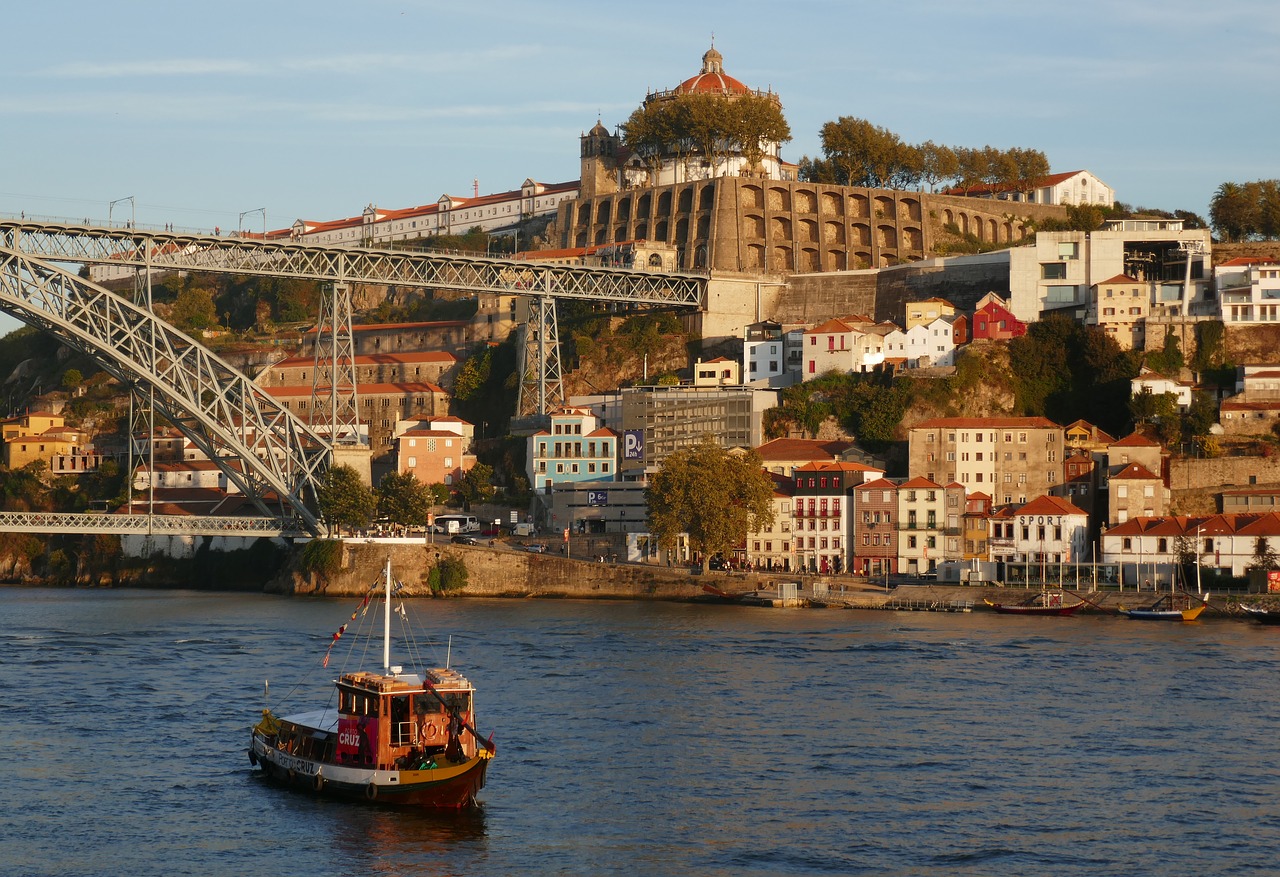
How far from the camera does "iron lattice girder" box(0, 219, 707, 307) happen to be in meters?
74.9

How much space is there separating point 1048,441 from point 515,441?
85.5ft

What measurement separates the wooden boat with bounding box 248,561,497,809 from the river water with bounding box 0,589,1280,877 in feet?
1.80

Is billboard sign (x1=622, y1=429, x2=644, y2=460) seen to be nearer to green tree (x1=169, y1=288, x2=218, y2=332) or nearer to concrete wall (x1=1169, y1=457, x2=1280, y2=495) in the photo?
concrete wall (x1=1169, y1=457, x2=1280, y2=495)

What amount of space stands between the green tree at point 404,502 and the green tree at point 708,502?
34.3ft

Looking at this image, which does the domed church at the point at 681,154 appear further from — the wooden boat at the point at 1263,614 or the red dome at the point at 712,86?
the wooden boat at the point at 1263,614

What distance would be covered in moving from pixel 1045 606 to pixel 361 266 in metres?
35.6

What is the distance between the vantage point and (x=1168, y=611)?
2459 inches

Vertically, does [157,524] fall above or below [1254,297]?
below

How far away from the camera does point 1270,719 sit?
4078 centimetres

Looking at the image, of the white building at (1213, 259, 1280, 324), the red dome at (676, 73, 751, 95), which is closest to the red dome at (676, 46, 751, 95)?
the red dome at (676, 73, 751, 95)

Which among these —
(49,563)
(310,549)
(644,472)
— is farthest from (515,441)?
(49,563)

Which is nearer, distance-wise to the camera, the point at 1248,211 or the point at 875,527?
the point at 875,527

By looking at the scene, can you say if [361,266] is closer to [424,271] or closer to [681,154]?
[424,271]

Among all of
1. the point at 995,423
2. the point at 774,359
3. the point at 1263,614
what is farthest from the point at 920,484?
the point at 774,359
